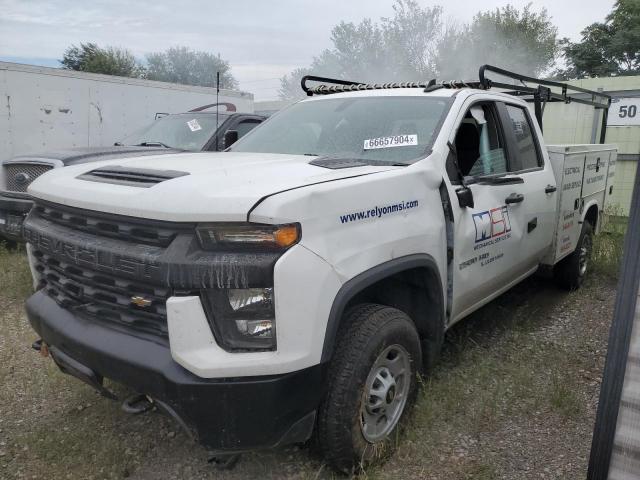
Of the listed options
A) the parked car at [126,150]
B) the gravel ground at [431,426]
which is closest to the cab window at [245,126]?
the parked car at [126,150]

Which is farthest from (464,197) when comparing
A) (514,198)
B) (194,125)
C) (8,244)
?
(8,244)

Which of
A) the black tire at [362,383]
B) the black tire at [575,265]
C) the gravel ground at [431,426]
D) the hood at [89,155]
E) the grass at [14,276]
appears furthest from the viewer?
the hood at [89,155]

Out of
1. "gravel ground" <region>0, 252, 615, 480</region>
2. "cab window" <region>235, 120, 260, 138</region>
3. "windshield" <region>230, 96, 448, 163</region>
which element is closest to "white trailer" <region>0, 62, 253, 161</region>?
"cab window" <region>235, 120, 260, 138</region>

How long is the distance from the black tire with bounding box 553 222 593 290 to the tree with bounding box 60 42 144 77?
42.3m

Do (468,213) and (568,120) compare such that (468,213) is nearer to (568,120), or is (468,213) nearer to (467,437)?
(467,437)

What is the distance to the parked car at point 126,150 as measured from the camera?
216 inches

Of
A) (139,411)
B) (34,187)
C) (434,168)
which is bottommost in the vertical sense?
(139,411)

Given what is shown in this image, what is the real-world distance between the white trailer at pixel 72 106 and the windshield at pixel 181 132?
1998 mm

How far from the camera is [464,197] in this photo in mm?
3021

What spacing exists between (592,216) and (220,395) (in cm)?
500

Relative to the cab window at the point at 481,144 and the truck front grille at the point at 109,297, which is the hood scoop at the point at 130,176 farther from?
the cab window at the point at 481,144

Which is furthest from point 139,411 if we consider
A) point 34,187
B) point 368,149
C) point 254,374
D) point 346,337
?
point 368,149

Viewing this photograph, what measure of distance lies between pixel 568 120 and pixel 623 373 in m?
10.1

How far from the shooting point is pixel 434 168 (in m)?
2.87
